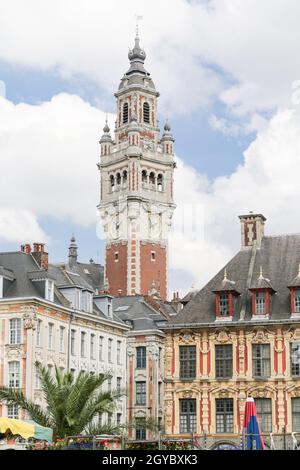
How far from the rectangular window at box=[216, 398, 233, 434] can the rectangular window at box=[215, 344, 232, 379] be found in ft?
4.04

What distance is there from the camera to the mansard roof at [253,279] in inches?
1788

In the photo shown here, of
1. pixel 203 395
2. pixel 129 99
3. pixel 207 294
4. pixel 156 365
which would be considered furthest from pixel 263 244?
pixel 129 99

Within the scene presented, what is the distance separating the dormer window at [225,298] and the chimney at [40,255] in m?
17.2

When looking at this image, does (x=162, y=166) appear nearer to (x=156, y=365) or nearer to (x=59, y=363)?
(x=156, y=365)

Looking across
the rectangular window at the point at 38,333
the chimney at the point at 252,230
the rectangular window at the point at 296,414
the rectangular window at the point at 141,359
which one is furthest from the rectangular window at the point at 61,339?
the rectangular window at the point at 296,414

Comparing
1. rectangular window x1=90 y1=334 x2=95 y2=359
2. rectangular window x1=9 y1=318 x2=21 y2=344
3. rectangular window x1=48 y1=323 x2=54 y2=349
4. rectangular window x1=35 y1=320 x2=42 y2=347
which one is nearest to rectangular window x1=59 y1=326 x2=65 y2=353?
rectangular window x1=48 y1=323 x2=54 y2=349

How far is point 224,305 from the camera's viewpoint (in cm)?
4600

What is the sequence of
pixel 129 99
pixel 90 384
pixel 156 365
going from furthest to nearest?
pixel 129 99, pixel 156 365, pixel 90 384

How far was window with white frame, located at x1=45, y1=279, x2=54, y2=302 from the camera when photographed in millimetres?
56378

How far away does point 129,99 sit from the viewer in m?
104

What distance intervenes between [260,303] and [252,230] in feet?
16.1

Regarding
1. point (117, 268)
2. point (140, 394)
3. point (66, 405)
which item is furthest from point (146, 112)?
point (66, 405)

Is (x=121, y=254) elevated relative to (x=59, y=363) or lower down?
elevated
